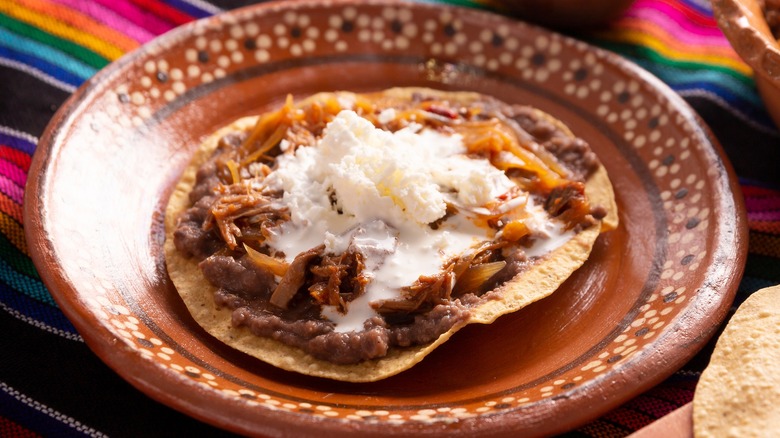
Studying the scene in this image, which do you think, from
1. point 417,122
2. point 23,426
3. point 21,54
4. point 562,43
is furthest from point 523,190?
point 21,54

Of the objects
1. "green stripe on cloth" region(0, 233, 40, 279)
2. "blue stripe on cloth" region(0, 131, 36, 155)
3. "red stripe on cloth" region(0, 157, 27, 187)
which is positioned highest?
"blue stripe on cloth" region(0, 131, 36, 155)

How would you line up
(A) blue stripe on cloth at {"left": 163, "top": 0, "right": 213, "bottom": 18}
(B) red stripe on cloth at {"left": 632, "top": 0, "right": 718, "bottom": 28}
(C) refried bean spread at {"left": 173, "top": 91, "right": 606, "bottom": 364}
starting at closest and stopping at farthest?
(C) refried bean spread at {"left": 173, "top": 91, "right": 606, "bottom": 364} < (A) blue stripe on cloth at {"left": 163, "top": 0, "right": 213, "bottom": 18} < (B) red stripe on cloth at {"left": 632, "top": 0, "right": 718, "bottom": 28}

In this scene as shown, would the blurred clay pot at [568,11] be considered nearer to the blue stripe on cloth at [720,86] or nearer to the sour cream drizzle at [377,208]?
the blue stripe on cloth at [720,86]

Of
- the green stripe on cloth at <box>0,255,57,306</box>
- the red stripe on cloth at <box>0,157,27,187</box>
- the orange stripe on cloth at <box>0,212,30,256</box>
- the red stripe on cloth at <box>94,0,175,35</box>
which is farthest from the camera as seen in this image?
the red stripe on cloth at <box>94,0,175,35</box>

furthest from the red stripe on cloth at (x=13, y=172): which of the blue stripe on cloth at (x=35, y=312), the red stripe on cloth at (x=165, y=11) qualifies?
the red stripe on cloth at (x=165, y=11)

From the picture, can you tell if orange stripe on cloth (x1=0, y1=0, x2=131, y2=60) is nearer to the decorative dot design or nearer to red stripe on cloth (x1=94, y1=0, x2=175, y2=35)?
red stripe on cloth (x1=94, y1=0, x2=175, y2=35)

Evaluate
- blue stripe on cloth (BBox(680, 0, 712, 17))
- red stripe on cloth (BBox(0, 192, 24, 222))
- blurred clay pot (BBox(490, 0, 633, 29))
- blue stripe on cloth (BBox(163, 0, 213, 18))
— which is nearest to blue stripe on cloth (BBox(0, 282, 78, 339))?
red stripe on cloth (BBox(0, 192, 24, 222))

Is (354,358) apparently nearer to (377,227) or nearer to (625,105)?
(377,227)
